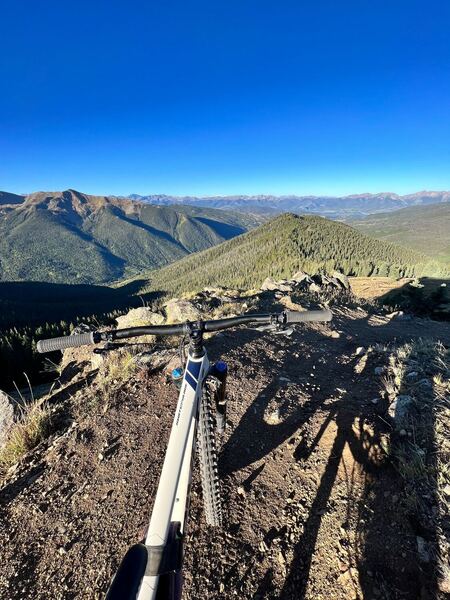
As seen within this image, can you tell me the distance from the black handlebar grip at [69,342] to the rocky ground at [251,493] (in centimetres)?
231

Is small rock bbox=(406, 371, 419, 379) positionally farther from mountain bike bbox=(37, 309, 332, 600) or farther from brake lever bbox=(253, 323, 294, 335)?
brake lever bbox=(253, 323, 294, 335)

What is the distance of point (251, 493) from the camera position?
4.12m

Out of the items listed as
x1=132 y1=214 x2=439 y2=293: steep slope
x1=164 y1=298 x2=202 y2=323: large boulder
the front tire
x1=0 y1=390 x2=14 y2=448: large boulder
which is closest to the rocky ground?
the front tire

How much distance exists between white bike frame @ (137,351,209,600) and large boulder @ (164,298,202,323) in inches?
319

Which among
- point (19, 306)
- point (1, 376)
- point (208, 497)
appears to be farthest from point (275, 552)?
point (19, 306)

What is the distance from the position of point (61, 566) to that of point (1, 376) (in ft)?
160

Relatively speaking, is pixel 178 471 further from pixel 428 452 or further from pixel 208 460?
pixel 428 452

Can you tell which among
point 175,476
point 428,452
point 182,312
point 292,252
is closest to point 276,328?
point 175,476

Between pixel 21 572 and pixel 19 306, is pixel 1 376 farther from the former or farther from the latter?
pixel 19 306

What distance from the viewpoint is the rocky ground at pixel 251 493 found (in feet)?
10.6

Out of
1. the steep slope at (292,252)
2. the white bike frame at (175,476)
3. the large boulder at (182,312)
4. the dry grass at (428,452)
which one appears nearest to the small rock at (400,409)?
the dry grass at (428,452)

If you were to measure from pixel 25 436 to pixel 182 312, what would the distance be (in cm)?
673

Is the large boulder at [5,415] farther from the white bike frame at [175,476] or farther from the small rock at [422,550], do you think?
the small rock at [422,550]

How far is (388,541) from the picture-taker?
10.9 ft
